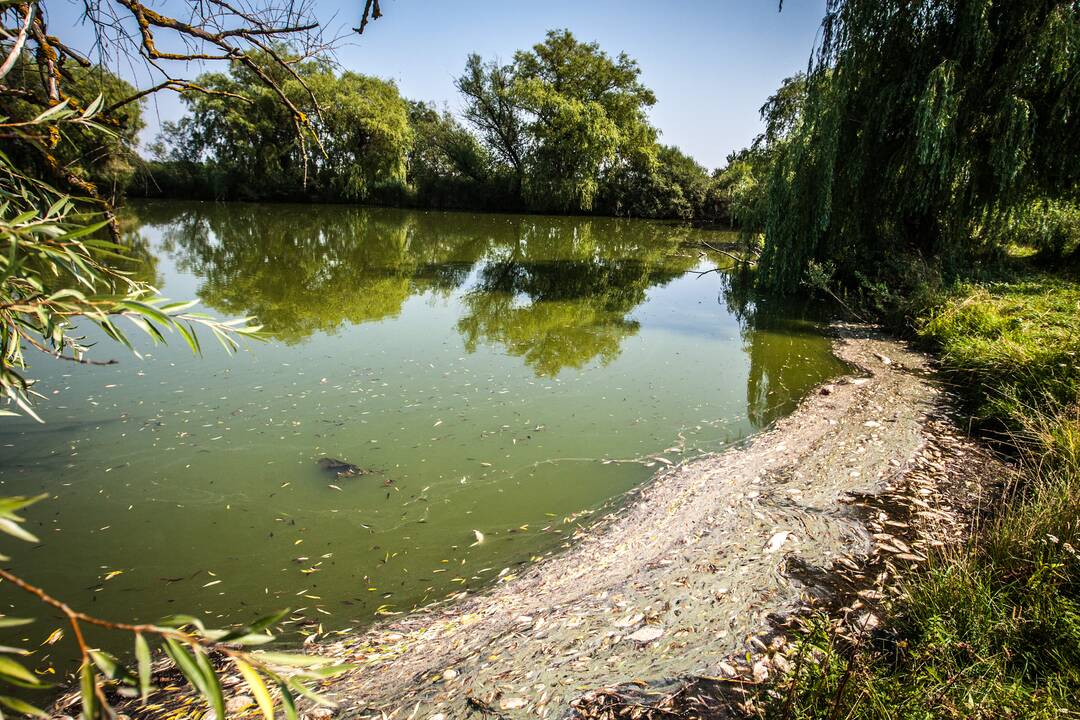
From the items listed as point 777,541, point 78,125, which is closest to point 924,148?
point 777,541

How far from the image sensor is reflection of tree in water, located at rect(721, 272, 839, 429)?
7.16 metres

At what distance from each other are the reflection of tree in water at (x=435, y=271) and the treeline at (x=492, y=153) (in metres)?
8.59

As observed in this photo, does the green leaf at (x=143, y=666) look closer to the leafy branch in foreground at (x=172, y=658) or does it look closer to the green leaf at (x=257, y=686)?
the leafy branch in foreground at (x=172, y=658)

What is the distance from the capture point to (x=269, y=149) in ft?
127

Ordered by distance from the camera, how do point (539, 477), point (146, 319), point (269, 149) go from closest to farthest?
point (146, 319) < point (539, 477) < point (269, 149)

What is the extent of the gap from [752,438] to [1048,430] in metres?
2.47

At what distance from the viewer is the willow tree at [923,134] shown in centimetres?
942

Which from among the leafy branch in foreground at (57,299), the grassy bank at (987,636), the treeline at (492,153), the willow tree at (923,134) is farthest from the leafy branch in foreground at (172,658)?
the treeline at (492,153)

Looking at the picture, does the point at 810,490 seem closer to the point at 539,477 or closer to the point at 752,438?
the point at 752,438

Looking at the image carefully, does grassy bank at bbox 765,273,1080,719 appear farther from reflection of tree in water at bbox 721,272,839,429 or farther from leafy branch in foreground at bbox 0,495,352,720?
reflection of tree in water at bbox 721,272,839,429

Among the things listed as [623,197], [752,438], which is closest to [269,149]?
[623,197]

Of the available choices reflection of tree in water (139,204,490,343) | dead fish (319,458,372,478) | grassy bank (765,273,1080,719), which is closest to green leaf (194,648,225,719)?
grassy bank (765,273,1080,719)

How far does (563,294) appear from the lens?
13.6 m

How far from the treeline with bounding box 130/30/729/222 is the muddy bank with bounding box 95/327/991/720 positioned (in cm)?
3347
